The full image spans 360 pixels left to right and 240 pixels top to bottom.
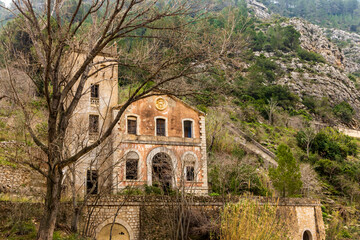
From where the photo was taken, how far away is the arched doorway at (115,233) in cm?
1466

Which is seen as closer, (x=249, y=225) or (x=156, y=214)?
(x=249, y=225)

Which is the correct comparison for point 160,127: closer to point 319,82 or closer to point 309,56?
point 319,82

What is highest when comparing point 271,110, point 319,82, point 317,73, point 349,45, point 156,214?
point 349,45

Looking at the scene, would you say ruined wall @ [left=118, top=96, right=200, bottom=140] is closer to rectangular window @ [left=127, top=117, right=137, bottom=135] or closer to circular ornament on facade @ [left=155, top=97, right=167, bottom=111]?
circular ornament on facade @ [left=155, top=97, right=167, bottom=111]

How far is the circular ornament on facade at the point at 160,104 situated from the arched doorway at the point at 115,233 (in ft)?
27.3

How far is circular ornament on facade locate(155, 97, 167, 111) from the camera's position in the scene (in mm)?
20953

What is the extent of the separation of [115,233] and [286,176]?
1196cm

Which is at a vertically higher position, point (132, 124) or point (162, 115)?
point (162, 115)

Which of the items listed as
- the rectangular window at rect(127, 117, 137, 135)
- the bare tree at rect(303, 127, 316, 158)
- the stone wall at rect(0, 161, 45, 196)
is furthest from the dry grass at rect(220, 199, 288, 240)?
the bare tree at rect(303, 127, 316, 158)

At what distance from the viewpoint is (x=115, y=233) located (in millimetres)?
14953

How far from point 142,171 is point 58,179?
1207 cm

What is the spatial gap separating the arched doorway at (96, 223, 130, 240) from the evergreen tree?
35.5 ft

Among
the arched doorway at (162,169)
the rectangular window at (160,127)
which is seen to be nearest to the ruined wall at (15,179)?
the arched doorway at (162,169)

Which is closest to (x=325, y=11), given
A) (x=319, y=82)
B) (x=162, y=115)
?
(x=319, y=82)
